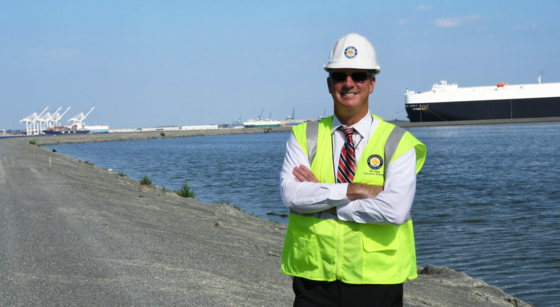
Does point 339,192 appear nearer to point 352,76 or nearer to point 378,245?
point 378,245

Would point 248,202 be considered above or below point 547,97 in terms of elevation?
below

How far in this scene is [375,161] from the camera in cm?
229

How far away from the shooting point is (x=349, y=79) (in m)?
2.35

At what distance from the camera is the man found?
7.28ft

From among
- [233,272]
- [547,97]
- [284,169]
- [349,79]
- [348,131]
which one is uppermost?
[547,97]

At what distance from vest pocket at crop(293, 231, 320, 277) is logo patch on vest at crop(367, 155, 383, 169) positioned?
41cm

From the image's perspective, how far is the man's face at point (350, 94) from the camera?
235cm

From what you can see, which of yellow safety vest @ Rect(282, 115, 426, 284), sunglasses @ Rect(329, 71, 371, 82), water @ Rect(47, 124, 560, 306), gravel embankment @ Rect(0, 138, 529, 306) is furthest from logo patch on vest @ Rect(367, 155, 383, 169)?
water @ Rect(47, 124, 560, 306)

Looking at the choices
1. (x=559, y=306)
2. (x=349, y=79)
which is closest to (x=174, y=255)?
(x=349, y=79)

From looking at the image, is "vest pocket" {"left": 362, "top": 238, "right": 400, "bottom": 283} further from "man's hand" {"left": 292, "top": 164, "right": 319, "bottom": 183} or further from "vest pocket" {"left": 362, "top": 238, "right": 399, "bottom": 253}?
"man's hand" {"left": 292, "top": 164, "right": 319, "bottom": 183}

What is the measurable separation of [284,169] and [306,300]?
63cm

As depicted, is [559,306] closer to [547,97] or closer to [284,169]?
[284,169]

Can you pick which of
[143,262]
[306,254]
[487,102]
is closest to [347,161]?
[306,254]

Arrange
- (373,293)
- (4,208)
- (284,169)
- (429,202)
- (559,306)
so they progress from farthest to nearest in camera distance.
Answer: (429,202), (4,208), (559,306), (284,169), (373,293)
